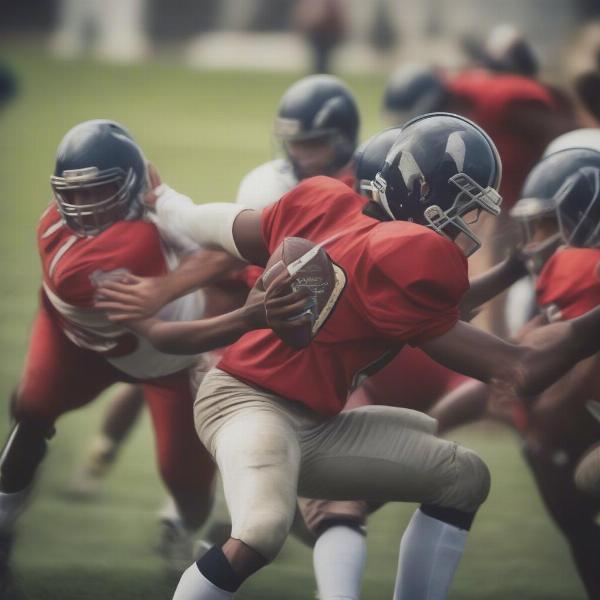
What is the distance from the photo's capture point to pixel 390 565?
16.8ft

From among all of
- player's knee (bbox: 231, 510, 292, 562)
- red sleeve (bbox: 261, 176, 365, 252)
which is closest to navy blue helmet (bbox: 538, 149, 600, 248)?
red sleeve (bbox: 261, 176, 365, 252)

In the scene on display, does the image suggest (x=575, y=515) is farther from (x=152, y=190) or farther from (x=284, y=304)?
(x=152, y=190)

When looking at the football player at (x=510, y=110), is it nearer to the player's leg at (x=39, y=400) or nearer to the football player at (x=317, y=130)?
the football player at (x=317, y=130)

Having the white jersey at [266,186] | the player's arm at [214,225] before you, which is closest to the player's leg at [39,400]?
the player's arm at [214,225]

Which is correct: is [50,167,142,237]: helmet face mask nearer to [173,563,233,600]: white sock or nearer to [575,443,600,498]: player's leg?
[173,563,233,600]: white sock

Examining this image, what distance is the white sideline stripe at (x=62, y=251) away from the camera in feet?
14.6

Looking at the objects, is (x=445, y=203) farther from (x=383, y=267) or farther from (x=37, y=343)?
(x=37, y=343)

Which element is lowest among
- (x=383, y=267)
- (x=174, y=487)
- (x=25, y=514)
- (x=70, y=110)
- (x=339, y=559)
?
(x=70, y=110)

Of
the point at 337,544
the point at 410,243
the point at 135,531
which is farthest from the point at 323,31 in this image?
the point at 410,243

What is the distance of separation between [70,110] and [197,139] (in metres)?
2.16

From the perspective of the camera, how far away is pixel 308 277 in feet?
11.4

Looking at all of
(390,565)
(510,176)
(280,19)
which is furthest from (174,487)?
(280,19)

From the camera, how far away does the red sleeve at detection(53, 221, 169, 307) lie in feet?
14.3

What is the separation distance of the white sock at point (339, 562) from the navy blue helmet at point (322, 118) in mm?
1860
